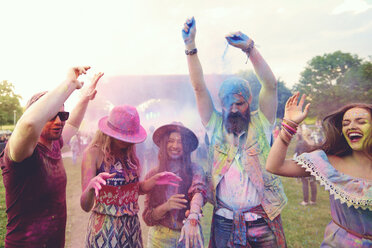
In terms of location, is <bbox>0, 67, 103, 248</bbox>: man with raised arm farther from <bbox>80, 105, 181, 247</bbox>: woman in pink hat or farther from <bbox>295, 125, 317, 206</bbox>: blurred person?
<bbox>295, 125, 317, 206</bbox>: blurred person

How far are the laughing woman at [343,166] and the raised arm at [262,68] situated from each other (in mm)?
352

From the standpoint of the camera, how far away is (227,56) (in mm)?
2648

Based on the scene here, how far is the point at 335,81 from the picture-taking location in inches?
164

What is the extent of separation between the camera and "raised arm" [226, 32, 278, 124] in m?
2.27

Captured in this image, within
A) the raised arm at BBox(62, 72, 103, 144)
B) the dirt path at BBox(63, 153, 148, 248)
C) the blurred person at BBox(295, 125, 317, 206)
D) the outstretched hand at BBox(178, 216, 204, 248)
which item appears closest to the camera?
the outstretched hand at BBox(178, 216, 204, 248)

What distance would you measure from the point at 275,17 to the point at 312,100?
4.57 ft

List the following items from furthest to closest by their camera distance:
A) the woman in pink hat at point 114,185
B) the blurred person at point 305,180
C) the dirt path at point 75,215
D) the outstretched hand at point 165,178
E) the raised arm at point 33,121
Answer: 1. the blurred person at point 305,180
2. the dirt path at point 75,215
3. the outstretched hand at point 165,178
4. the woman in pink hat at point 114,185
5. the raised arm at point 33,121

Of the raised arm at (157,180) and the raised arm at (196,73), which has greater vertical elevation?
the raised arm at (196,73)

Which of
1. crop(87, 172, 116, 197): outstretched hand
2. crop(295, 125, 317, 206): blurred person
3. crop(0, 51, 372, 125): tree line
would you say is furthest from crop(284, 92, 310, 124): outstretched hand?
crop(295, 125, 317, 206): blurred person

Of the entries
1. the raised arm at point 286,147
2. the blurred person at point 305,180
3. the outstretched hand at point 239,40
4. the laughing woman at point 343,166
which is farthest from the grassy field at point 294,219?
the outstretched hand at point 239,40

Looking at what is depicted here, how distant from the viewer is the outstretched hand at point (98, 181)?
182 cm

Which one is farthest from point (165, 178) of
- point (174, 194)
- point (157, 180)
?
point (174, 194)

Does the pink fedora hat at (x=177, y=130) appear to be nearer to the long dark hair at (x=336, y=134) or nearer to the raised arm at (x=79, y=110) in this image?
the raised arm at (x=79, y=110)

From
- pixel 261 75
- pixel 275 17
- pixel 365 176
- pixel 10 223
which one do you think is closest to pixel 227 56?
pixel 261 75
